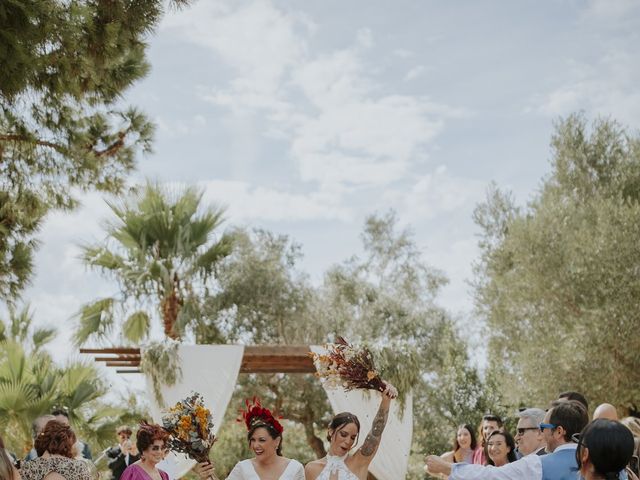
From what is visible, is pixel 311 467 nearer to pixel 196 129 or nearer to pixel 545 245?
pixel 545 245

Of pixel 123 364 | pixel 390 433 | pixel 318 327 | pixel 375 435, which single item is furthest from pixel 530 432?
pixel 318 327

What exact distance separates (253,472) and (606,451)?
3.00m

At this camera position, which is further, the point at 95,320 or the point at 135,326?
the point at 135,326

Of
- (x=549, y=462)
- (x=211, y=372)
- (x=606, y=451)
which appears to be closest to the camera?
(x=606, y=451)

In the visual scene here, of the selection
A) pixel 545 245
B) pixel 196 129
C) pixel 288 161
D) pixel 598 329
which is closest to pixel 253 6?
pixel 196 129

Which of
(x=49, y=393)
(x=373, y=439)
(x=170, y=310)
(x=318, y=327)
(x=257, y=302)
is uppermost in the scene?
(x=257, y=302)

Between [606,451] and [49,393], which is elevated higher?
[49,393]

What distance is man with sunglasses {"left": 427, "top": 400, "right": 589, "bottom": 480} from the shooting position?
11.6ft

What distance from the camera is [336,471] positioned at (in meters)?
5.32

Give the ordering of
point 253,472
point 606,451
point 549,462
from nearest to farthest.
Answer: point 606,451, point 549,462, point 253,472

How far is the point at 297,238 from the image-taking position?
21.6 metres

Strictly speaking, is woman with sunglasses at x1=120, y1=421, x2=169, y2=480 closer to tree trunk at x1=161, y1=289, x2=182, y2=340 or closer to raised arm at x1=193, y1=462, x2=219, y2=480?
raised arm at x1=193, y1=462, x2=219, y2=480

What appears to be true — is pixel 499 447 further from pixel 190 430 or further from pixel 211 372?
pixel 211 372

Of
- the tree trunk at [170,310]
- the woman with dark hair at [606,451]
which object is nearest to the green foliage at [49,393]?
the tree trunk at [170,310]
